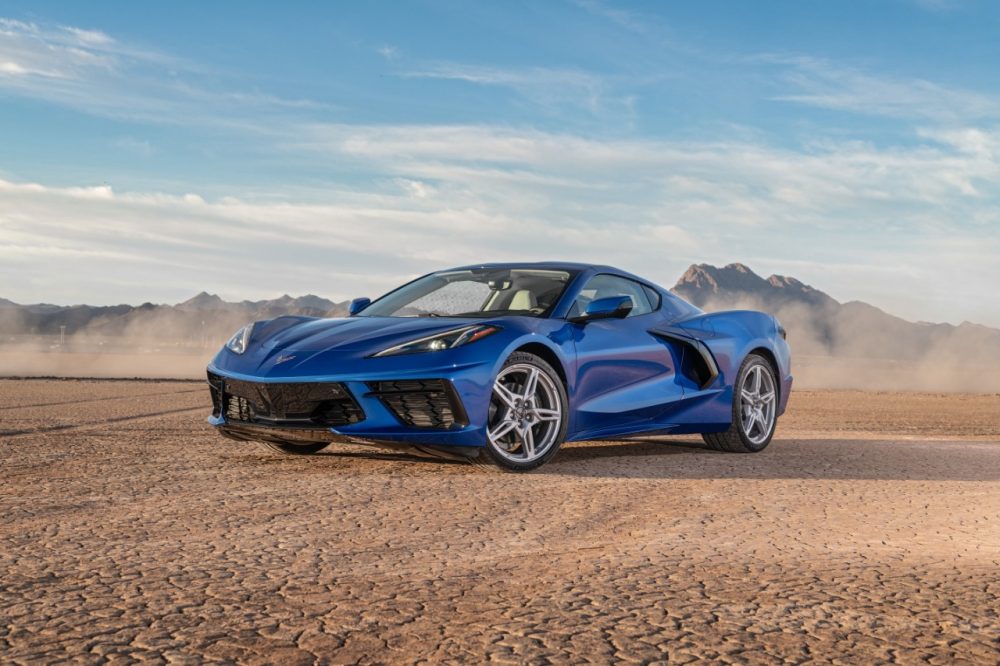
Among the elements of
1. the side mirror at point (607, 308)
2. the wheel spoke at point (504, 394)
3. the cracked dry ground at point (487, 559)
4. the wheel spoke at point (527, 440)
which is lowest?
the cracked dry ground at point (487, 559)

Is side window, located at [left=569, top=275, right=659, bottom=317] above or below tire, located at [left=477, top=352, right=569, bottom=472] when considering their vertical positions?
above

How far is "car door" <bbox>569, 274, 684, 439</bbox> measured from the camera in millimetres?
6676

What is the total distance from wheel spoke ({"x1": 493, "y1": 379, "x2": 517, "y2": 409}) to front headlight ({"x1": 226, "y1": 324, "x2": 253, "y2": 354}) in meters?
1.55

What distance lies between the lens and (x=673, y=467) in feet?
22.6

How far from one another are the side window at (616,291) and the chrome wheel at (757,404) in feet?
3.34

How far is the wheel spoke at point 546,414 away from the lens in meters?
6.39

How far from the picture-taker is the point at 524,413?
6348mm

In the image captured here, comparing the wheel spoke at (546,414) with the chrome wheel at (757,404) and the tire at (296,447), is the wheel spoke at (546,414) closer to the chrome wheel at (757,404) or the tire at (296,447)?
the tire at (296,447)

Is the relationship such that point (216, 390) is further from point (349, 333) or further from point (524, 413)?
point (524, 413)

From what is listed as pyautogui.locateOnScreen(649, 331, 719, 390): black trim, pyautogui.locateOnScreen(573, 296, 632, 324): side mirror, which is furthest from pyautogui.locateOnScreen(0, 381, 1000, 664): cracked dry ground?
pyautogui.locateOnScreen(573, 296, 632, 324): side mirror

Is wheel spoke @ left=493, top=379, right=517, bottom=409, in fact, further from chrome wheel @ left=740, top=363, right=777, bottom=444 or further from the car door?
chrome wheel @ left=740, top=363, right=777, bottom=444

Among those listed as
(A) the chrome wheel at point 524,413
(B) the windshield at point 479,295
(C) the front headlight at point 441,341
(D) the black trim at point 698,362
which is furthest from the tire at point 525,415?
(D) the black trim at point 698,362

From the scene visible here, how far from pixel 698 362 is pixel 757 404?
898 millimetres

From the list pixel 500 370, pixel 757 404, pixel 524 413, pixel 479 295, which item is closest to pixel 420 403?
pixel 500 370
